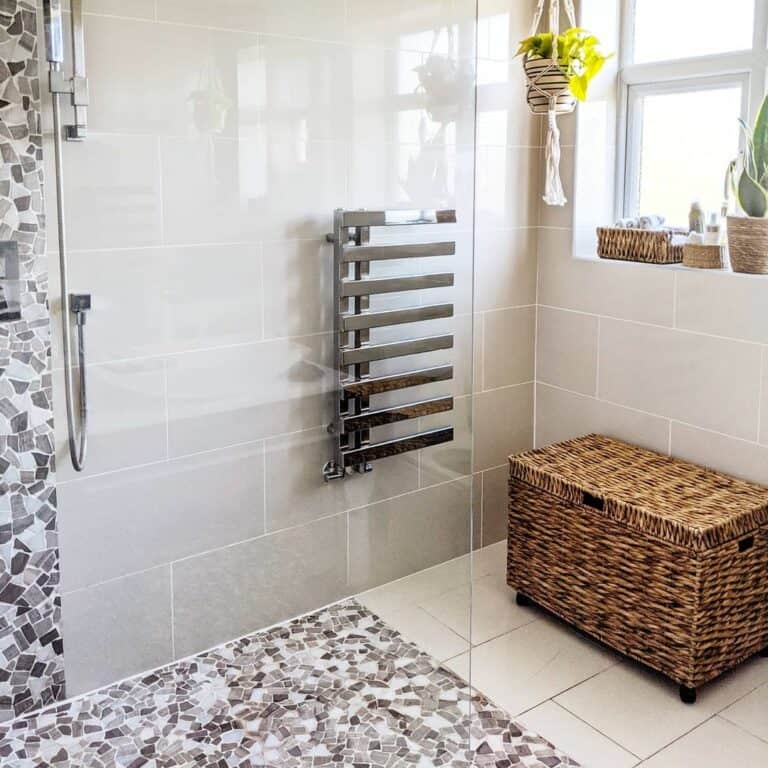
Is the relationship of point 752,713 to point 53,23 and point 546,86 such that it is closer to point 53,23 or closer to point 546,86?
point 546,86

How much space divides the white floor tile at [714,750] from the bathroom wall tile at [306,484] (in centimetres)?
87

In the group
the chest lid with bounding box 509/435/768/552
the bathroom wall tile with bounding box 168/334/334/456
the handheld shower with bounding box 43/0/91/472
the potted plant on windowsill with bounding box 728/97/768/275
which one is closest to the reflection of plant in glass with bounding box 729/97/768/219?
the potted plant on windowsill with bounding box 728/97/768/275

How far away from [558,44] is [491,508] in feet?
4.65

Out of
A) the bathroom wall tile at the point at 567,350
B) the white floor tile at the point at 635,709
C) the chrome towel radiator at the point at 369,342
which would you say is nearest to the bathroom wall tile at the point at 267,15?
the chrome towel radiator at the point at 369,342

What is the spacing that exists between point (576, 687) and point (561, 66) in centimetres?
163

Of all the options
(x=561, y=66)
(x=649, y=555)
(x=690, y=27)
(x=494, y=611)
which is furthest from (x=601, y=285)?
(x=494, y=611)

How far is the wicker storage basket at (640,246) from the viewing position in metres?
2.66

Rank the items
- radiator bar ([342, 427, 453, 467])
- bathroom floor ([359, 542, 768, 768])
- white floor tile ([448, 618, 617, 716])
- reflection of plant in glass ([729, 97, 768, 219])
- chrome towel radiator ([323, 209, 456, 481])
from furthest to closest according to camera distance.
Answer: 1. reflection of plant in glass ([729, 97, 768, 219])
2. white floor tile ([448, 618, 617, 716])
3. bathroom floor ([359, 542, 768, 768])
4. radiator bar ([342, 427, 453, 467])
5. chrome towel radiator ([323, 209, 456, 481])

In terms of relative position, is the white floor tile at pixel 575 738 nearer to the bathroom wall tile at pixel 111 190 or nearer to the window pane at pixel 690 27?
the bathroom wall tile at pixel 111 190

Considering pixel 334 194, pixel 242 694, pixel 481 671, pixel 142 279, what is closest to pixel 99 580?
pixel 242 694

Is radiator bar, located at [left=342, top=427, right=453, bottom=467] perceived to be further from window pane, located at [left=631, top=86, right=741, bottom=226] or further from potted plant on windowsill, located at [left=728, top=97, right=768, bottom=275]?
window pane, located at [left=631, top=86, right=741, bottom=226]

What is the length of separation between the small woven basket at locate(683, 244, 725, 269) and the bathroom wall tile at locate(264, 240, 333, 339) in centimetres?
129

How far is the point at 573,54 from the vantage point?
2.52 metres

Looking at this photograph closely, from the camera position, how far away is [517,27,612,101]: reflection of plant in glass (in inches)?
98.5
